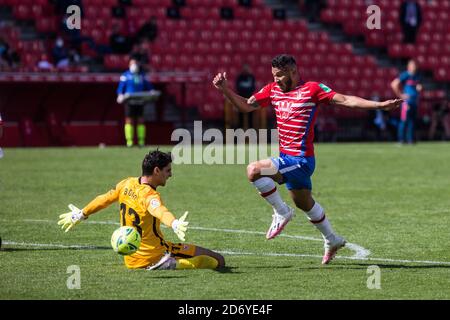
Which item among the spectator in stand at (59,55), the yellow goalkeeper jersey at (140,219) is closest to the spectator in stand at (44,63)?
the spectator in stand at (59,55)

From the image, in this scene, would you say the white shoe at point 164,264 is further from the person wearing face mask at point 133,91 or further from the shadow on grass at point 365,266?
the person wearing face mask at point 133,91

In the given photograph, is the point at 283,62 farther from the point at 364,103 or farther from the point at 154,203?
the point at 154,203

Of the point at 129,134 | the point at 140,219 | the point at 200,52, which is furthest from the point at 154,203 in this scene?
the point at 200,52

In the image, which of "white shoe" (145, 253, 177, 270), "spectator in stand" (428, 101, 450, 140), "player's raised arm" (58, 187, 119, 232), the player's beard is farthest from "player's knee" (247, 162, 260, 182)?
"spectator in stand" (428, 101, 450, 140)

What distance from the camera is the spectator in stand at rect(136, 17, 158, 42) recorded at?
1235 inches

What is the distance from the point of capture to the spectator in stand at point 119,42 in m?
31.0

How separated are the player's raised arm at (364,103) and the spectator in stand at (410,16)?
26.7 meters

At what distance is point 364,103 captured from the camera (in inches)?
379

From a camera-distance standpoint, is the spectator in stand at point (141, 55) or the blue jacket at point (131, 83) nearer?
the blue jacket at point (131, 83)

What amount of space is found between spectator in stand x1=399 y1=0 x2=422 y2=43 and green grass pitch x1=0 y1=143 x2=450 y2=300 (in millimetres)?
14260

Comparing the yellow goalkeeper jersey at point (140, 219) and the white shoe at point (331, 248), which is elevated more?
the yellow goalkeeper jersey at point (140, 219)

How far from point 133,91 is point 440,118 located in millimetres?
11849

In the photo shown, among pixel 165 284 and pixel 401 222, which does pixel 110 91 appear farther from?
pixel 165 284

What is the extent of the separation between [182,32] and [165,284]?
25.0 metres
